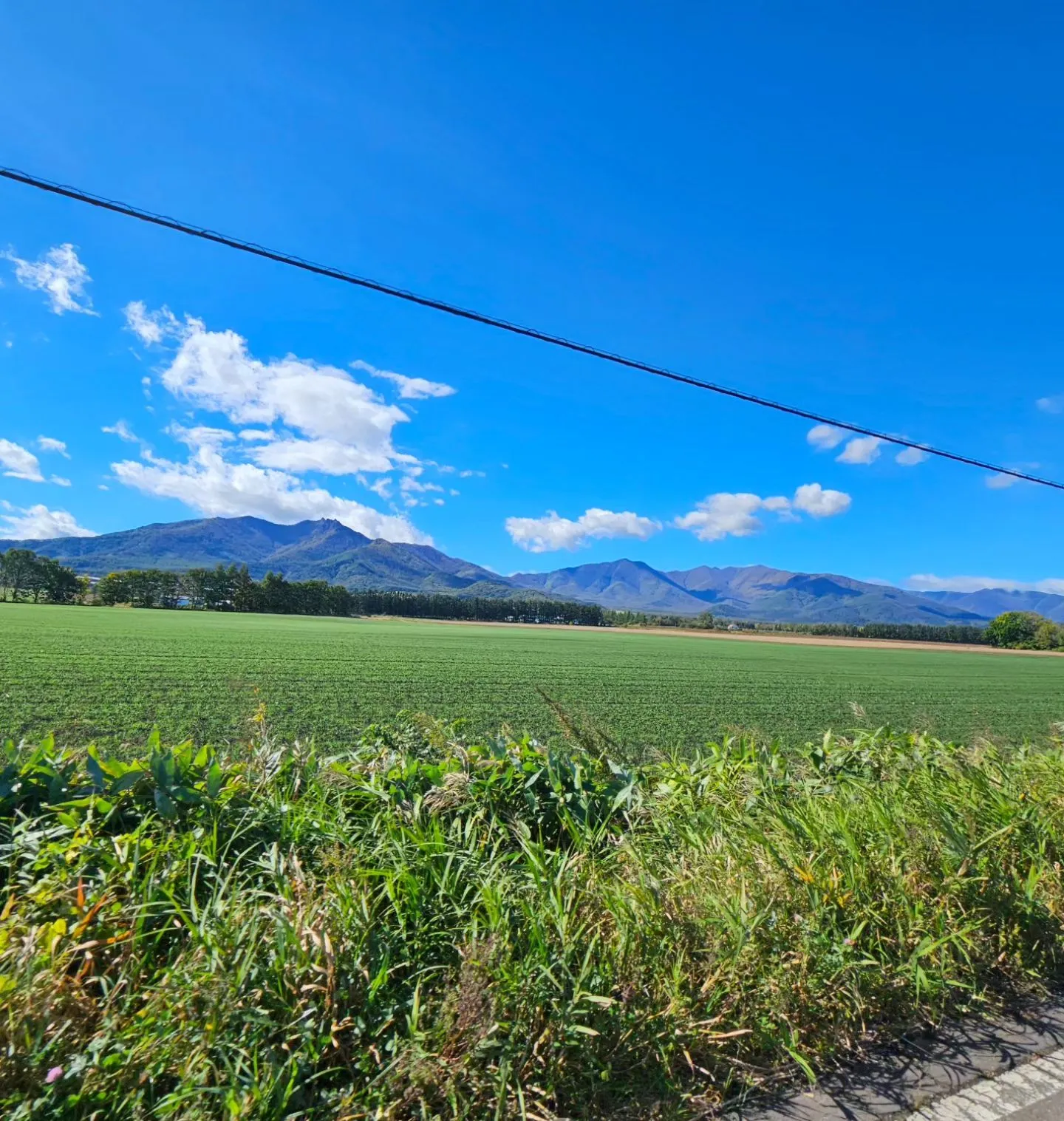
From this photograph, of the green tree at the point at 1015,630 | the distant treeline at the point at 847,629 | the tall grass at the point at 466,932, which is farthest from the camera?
the distant treeline at the point at 847,629

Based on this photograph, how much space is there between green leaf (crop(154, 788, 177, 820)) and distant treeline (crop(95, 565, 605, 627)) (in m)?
104

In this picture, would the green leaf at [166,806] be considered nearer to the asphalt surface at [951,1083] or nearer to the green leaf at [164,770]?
the green leaf at [164,770]

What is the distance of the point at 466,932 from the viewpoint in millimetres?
1983

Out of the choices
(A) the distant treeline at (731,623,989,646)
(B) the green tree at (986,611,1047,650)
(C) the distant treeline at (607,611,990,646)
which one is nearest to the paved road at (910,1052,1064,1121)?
(B) the green tree at (986,611,1047,650)

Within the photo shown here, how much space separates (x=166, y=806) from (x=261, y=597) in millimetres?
108819

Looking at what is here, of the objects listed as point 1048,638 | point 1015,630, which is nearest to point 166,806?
point 1048,638

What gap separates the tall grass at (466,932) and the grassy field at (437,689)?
106 cm

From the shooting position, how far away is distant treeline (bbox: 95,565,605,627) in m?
96.1

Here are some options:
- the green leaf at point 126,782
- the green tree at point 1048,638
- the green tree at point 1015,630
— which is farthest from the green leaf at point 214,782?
the green tree at point 1015,630

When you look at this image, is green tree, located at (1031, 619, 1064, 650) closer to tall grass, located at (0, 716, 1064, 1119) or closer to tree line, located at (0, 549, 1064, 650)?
tree line, located at (0, 549, 1064, 650)

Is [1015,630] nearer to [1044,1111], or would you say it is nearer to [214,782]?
[1044,1111]

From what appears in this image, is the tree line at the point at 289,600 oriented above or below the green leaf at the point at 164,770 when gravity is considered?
above

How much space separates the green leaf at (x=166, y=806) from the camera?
2324mm

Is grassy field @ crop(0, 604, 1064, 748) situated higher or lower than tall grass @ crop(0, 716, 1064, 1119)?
lower
